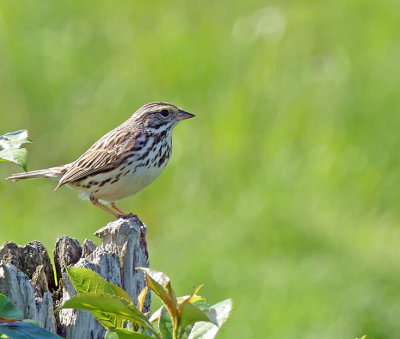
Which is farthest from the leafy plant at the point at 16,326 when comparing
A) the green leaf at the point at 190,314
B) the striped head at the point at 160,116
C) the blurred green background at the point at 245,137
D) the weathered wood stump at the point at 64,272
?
the blurred green background at the point at 245,137

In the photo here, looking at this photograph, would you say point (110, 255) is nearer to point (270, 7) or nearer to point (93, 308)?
point (93, 308)

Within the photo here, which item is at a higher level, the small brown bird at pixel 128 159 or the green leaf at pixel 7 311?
the small brown bird at pixel 128 159

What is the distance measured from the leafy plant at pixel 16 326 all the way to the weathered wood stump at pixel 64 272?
0.67 m

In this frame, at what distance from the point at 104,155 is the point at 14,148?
419 centimetres

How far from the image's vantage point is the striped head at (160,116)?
23.4 feet

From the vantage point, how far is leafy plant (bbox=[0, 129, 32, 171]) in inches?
106

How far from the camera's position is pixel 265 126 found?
11.1 m

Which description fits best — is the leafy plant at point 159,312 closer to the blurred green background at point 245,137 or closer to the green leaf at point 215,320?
the green leaf at point 215,320

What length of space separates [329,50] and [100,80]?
2666 millimetres

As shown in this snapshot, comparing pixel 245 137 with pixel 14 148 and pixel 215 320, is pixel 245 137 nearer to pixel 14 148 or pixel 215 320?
pixel 14 148

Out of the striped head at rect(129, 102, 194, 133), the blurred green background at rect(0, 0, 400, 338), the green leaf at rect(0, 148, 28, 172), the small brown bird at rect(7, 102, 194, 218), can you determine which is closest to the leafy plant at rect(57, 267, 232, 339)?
the green leaf at rect(0, 148, 28, 172)

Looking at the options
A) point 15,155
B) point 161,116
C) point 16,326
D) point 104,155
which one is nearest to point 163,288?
point 16,326

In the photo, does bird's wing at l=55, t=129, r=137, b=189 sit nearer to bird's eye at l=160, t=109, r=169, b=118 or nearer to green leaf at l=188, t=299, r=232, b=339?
bird's eye at l=160, t=109, r=169, b=118

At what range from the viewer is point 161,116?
23.5 ft
